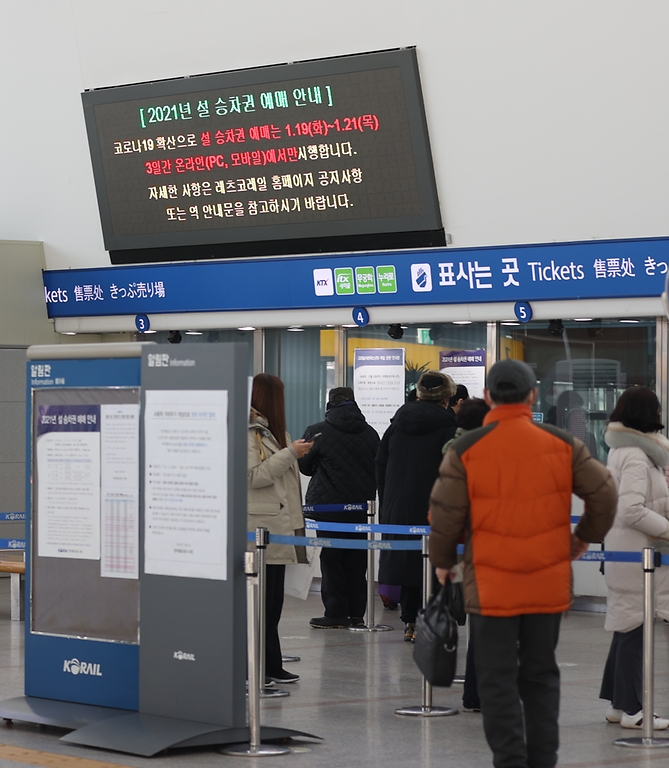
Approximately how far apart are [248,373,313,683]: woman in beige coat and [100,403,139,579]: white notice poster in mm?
1017

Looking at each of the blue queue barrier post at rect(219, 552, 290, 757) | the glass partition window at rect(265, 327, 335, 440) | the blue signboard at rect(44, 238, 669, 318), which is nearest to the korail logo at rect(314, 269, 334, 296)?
the blue signboard at rect(44, 238, 669, 318)

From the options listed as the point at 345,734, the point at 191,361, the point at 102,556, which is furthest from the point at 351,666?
the point at 191,361

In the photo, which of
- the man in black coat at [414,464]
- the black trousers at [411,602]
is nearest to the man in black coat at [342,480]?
the black trousers at [411,602]

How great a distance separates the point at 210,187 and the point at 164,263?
41.4 inches

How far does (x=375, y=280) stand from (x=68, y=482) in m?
5.39

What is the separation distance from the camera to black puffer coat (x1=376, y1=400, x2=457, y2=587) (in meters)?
8.78

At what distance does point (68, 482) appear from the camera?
6.60 metres

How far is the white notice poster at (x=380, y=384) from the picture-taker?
39.4ft

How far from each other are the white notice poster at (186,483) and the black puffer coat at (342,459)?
13.3 ft

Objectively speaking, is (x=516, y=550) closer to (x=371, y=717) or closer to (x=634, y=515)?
(x=634, y=515)

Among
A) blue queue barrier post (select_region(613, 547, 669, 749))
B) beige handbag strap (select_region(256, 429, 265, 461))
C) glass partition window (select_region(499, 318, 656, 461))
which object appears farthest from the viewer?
glass partition window (select_region(499, 318, 656, 461))

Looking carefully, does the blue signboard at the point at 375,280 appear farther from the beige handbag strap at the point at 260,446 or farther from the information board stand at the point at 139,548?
the information board stand at the point at 139,548

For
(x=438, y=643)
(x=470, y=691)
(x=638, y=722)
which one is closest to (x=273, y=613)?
(x=470, y=691)

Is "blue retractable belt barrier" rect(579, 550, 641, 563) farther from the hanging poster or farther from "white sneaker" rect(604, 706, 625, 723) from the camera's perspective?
the hanging poster
